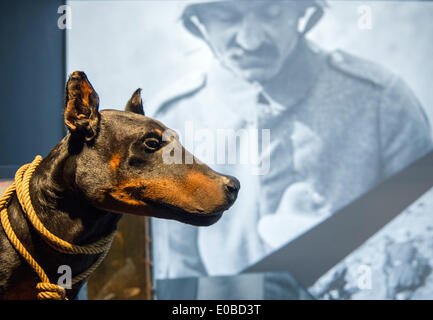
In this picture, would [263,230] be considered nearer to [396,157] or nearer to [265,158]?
[265,158]

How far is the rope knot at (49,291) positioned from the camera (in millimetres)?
586

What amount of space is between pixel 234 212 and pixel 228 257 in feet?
0.89

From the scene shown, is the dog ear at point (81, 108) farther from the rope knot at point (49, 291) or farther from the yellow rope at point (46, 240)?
the rope knot at point (49, 291)

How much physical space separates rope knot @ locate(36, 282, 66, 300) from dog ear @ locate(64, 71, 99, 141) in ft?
0.83

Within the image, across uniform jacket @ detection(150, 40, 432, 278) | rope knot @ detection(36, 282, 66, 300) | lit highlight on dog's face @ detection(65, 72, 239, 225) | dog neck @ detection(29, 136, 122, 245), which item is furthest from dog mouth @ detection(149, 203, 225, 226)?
uniform jacket @ detection(150, 40, 432, 278)

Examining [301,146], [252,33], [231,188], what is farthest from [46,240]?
[252,33]

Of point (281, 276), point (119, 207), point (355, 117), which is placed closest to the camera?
point (119, 207)

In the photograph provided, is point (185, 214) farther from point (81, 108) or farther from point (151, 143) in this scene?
point (81, 108)

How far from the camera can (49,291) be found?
0.59 m

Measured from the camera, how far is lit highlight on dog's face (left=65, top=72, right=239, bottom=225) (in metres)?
0.55

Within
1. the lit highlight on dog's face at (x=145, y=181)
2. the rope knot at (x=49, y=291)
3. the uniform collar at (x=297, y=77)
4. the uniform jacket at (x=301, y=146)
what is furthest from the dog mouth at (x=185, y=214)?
the uniform collar at (x=297, y=77)

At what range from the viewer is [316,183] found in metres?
2.11

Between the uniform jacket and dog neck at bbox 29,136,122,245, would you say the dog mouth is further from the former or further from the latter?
the uniform jacket

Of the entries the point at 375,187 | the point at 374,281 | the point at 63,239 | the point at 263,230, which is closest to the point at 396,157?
the point at 375,187
